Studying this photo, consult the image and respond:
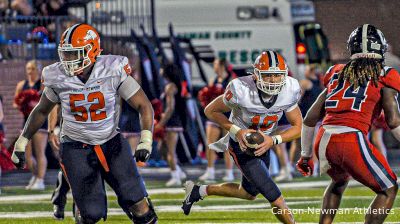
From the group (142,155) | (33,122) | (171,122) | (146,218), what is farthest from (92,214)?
(171,122)

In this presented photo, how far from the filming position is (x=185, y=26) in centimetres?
1895

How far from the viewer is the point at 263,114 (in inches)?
389

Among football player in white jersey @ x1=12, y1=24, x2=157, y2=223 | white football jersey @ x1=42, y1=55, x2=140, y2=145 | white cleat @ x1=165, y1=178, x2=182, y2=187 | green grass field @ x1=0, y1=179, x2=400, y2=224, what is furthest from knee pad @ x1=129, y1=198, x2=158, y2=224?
white cleat @ x1=165, y1=178, x2=182, y2=187

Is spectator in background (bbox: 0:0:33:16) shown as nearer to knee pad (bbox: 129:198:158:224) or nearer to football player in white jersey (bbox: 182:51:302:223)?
football player in white jersey (bbox: 182:51:302:223)

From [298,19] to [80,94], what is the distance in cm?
999

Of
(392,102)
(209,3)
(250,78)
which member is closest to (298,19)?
(209,3)

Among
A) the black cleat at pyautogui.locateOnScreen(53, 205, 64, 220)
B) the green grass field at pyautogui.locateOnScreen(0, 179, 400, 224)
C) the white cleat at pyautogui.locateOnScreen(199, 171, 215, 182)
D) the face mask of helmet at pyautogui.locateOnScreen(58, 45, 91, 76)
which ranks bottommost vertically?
the white cleat at pyautogui.locateOnScreen(199, 171, 215, 182)

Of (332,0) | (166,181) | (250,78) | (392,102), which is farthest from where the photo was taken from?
(332,0)

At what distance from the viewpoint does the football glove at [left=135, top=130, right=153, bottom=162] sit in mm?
8461

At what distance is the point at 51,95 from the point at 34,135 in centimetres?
649

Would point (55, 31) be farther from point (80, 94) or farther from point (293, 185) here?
point (80, 94)

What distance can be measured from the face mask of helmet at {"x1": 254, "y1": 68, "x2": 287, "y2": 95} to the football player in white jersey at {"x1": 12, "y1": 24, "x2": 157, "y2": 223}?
1.26 metres

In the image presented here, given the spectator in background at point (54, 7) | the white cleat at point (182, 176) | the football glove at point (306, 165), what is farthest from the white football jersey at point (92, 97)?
the spectator in background at point (54, 7)

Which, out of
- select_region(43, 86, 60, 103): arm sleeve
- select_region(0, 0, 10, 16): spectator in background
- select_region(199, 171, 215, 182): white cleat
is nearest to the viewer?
select_region(43, 86, 60, 103): arm sleeve
